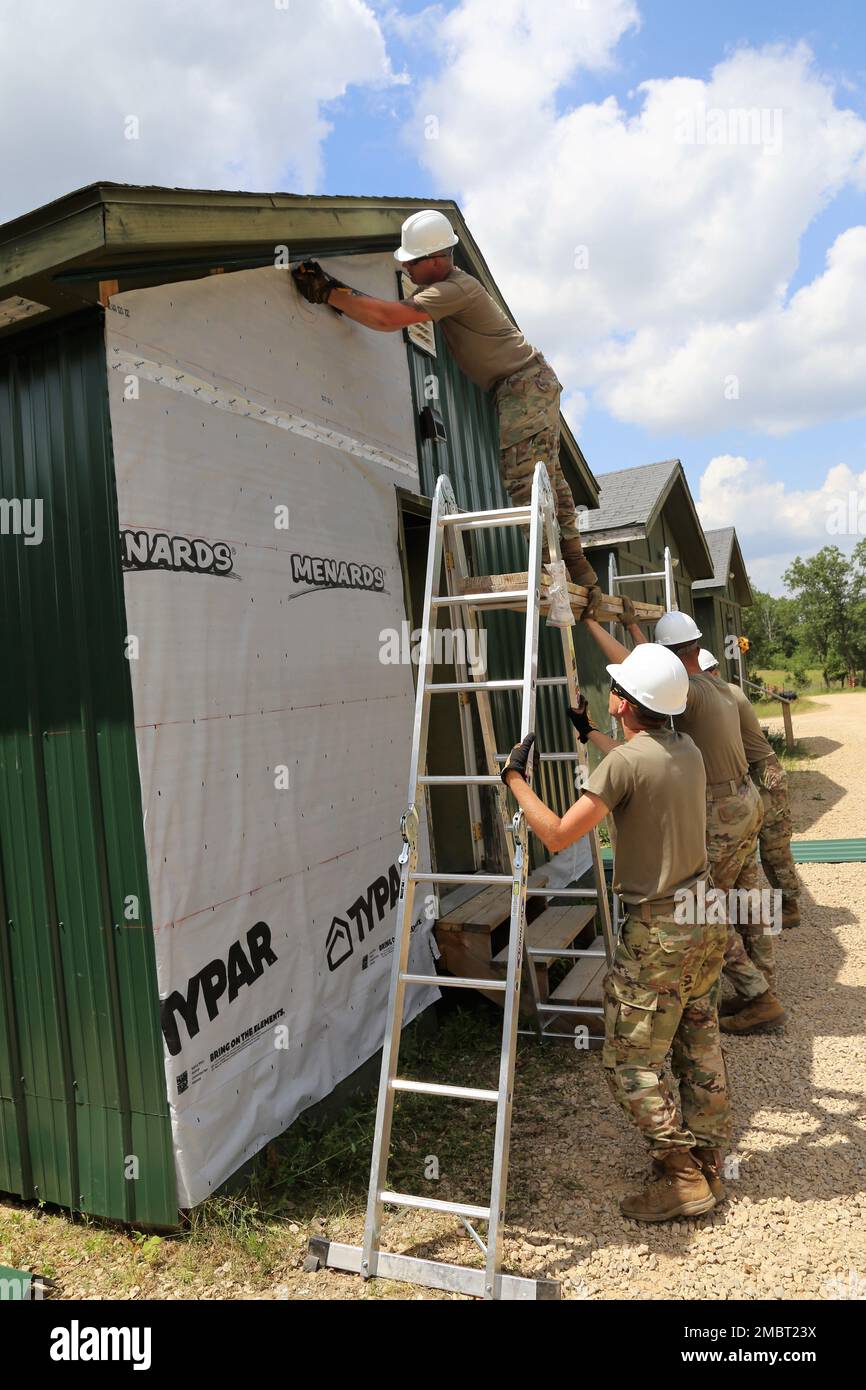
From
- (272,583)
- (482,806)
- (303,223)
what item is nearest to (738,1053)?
(482,806)

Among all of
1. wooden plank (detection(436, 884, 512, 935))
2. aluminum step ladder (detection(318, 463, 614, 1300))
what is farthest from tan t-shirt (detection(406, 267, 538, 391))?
wooden plank (detection(436, 884, 512, 935))

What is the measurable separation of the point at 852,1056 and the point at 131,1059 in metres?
3.99

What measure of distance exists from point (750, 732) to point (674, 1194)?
3.49m

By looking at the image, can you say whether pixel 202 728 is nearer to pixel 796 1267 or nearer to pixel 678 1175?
pixel 678 1175

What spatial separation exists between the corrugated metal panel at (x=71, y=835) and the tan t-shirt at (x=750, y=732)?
408 centimetres

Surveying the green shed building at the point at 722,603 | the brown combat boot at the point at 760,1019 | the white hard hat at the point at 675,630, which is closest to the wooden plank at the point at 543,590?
the white hard hat at the point at 675,630

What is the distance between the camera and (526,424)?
527 centimetres

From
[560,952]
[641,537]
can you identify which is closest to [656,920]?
[560,952]

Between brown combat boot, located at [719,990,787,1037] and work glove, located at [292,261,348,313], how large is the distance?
16.3ft

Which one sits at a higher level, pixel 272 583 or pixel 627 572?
pixel 627 572

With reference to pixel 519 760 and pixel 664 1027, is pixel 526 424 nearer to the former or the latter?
pixel 519 760

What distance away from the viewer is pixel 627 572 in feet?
41.4

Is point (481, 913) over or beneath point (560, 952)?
over

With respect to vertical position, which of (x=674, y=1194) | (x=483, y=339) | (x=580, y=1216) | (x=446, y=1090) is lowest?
(x=580, y=1216)
